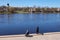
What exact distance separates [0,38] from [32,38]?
1769 millimetres

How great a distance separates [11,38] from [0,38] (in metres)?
0.61

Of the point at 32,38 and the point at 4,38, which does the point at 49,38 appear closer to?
the point at 32,38

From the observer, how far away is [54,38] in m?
9.63

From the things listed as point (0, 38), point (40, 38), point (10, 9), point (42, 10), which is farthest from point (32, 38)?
point (42, 10)

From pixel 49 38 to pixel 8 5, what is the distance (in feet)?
209

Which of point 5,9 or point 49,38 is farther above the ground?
point 49,38

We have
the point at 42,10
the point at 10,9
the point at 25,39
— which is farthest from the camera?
the point at 42,10

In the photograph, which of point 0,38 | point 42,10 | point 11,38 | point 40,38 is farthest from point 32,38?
point 42,10

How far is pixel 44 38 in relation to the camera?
955 cm

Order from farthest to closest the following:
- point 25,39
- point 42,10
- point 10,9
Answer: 1. point 42,10
2. point 10,9
3. point 25,39

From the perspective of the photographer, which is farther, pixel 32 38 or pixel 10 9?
pixel 10 9

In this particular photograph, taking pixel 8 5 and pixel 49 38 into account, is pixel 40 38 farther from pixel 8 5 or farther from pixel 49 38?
pixel 8 5

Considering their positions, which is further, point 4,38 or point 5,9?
point 5,9

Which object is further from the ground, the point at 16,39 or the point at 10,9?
the point at 16,39
